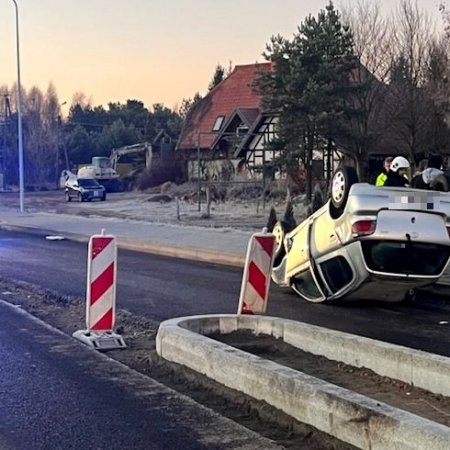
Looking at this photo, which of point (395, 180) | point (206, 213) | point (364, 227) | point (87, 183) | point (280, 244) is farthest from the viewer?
point (87, 183)

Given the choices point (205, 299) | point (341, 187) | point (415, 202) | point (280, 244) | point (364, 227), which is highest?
point (341, 187)

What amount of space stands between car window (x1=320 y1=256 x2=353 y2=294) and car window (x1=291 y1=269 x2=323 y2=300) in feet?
1.40

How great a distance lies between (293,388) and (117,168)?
72.0 meters

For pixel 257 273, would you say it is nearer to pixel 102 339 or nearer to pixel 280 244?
pixel 102 339

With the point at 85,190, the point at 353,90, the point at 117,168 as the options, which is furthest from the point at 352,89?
the point at 117,168

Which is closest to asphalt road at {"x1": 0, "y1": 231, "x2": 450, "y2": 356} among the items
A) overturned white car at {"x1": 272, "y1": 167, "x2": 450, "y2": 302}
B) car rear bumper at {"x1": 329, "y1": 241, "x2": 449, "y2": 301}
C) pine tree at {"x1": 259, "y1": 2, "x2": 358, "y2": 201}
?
car rear bumper at {"x1": 329, "y1": 241, "x2": 449, "y2": 301}

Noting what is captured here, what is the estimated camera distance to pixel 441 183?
1045 cm

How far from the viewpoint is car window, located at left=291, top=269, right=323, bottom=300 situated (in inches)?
441

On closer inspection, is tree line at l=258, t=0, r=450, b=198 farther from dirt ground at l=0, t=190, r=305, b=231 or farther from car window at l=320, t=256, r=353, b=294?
car window at l=320, t=256, r=353, b=294

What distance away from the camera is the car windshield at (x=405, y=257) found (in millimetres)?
9656

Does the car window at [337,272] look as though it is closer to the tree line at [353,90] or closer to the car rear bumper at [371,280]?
the car rear bumper at [371,280]

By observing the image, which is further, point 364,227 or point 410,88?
point 410,88

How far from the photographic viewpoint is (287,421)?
559cm

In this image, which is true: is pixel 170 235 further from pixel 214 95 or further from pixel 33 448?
pixel 214 95
